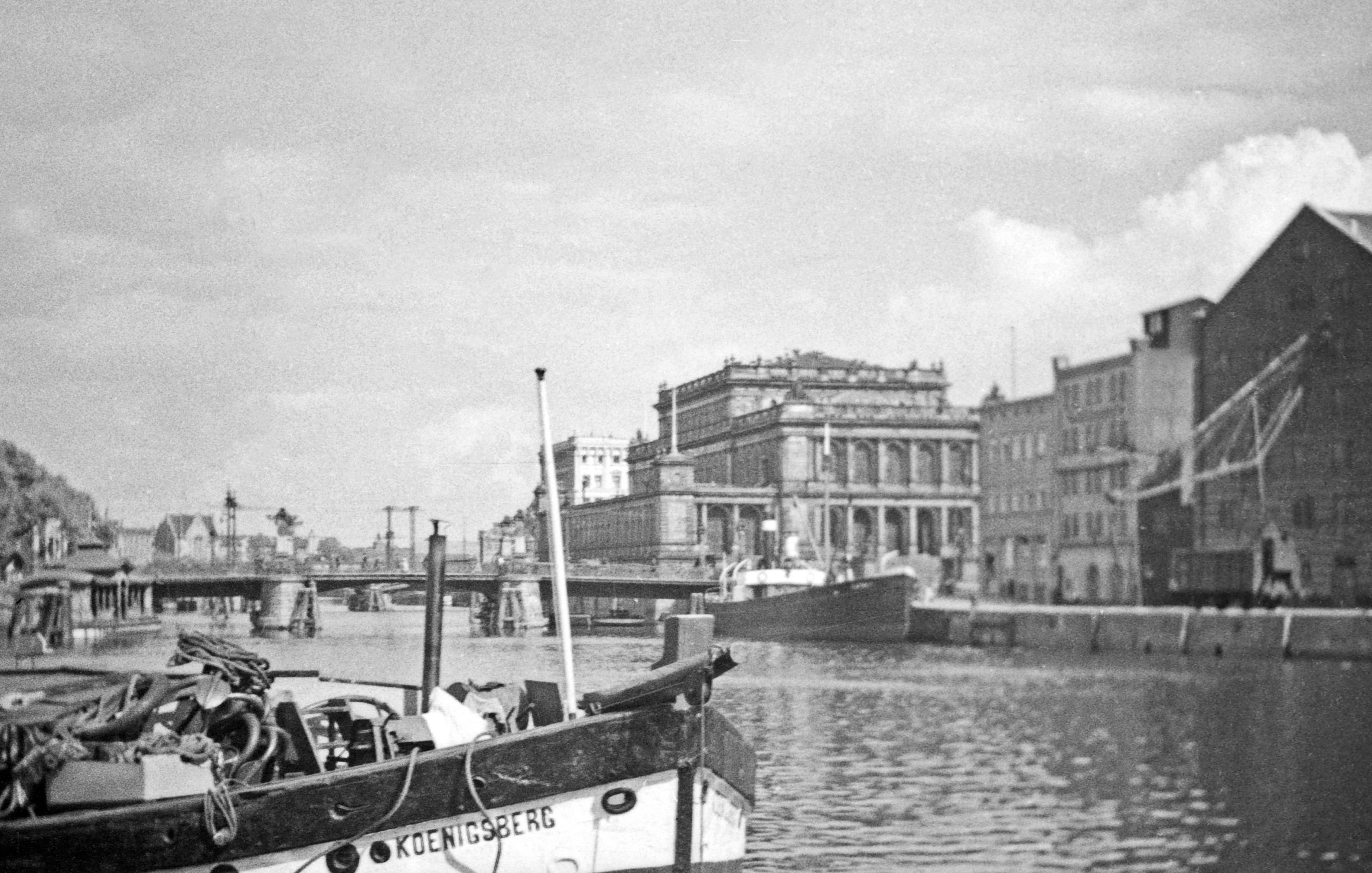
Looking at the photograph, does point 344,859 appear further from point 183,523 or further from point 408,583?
point 183,523

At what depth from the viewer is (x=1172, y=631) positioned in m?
46.7

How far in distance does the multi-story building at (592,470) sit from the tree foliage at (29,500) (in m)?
21.6

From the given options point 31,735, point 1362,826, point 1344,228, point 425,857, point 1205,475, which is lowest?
point 1362,826

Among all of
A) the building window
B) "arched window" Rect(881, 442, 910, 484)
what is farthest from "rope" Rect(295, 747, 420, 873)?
"arched window" Rect(881, 442, 910, 484)

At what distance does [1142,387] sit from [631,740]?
169ft

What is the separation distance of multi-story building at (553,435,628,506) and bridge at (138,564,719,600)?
3.36 m

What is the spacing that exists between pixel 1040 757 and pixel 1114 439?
40.0 meters

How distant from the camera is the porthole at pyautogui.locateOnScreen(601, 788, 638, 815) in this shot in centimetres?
1063

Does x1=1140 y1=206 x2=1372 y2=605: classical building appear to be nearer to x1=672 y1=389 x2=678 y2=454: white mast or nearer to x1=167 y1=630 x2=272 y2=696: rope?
x1=672 y1=389 x2=678 y2=454: white mast

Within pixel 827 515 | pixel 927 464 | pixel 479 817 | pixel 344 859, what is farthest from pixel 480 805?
pixel 927 464

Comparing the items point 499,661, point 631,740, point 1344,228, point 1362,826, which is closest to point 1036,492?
point 1344,228

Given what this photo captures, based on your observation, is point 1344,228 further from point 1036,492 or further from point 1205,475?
point 1036,492

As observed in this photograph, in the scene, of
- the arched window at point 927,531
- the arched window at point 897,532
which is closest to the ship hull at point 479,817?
the arched window at point 927,531

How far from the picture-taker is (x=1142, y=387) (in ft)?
195
